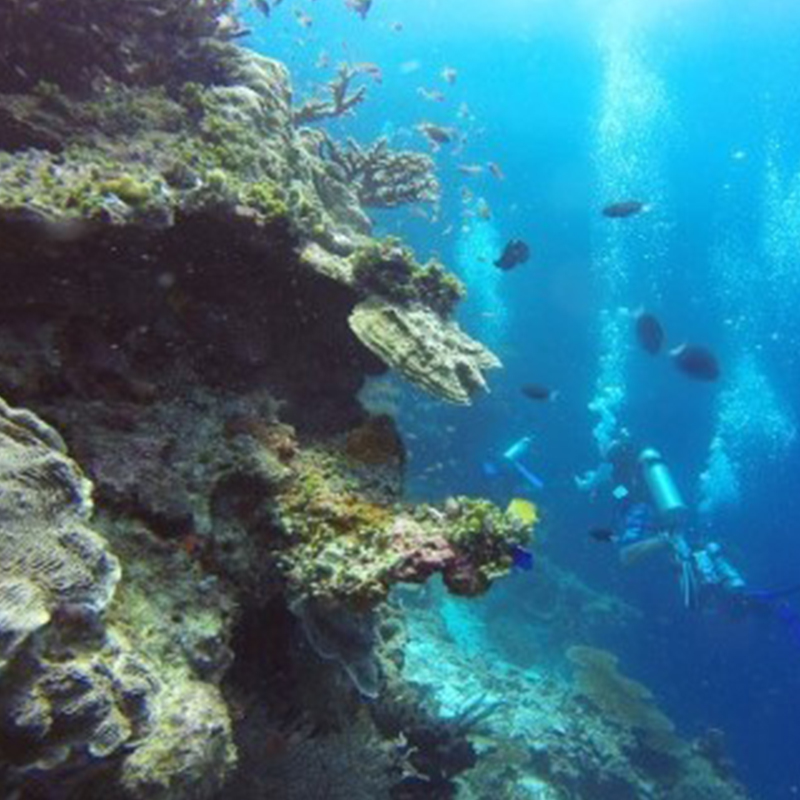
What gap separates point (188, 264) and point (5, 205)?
1.25 m

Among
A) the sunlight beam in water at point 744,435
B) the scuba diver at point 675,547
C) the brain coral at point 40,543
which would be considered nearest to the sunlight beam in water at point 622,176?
the sunlight beam in water at point 744,435

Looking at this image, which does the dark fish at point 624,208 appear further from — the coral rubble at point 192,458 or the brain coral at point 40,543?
the brain coral at point 40,543

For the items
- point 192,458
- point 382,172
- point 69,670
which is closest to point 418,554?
point 192,458

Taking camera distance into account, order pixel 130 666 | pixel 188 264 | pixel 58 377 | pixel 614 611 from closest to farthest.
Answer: pixel 130 666, pixel 58 377, pixel 188 264, pixel 614 611

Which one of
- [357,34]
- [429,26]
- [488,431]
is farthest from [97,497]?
[357,34]

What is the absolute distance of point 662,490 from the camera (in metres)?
17.8

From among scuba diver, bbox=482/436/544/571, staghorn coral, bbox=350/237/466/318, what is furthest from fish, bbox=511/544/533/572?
staghorn coral, bbox=350/237/466/318

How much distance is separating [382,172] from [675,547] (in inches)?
340

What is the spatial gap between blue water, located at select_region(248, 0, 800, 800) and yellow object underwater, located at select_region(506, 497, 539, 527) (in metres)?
20.7

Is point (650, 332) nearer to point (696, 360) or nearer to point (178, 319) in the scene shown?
point (696, 360)

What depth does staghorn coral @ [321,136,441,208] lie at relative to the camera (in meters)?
8.84

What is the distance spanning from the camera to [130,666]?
272 centimetres

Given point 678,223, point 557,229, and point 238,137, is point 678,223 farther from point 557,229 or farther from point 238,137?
point 238,137

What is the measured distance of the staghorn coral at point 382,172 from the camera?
348 inches
